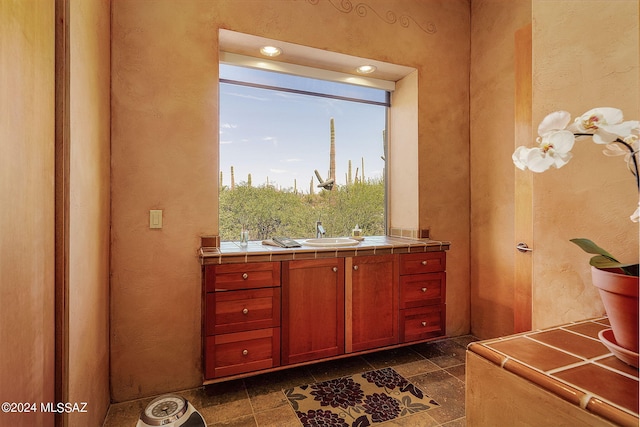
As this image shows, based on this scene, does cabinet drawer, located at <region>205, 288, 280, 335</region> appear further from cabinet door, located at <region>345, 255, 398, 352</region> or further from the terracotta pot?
the terracotta pot

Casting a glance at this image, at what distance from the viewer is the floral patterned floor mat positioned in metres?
1.87

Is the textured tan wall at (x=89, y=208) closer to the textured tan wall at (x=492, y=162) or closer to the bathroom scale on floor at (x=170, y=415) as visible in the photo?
the bathroom scale on floor at (x=170, y=415)

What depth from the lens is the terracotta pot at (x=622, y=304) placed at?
66cm

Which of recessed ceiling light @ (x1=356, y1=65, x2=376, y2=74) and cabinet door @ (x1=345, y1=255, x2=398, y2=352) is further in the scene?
recessed ceiling light @ (x1=356, y1=65, x2=376, y2=74)

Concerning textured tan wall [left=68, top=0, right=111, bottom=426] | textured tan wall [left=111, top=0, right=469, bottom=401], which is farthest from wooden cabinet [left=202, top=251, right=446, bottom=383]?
textured tan wall [left=68, top=0, right=111, bottom=426]

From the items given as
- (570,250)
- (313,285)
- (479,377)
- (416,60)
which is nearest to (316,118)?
(416,60)

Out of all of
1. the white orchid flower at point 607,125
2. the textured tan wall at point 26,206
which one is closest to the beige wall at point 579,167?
the white orchid flower at point 607,125

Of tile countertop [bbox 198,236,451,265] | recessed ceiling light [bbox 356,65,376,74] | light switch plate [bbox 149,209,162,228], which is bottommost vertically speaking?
tile countertop [bbox 198,236,451,265]

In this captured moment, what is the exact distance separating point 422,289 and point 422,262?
0.21 metres

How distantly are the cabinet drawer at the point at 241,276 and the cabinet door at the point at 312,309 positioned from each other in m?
0.08

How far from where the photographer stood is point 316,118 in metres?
3.04

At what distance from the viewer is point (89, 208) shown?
64.9 inches

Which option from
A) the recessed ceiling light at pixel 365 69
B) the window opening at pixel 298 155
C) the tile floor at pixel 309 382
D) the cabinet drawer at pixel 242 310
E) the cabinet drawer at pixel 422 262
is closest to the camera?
the tile floor at pixel 309 382

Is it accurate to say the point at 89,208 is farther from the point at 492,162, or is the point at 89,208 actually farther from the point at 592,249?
the point at 492,162
